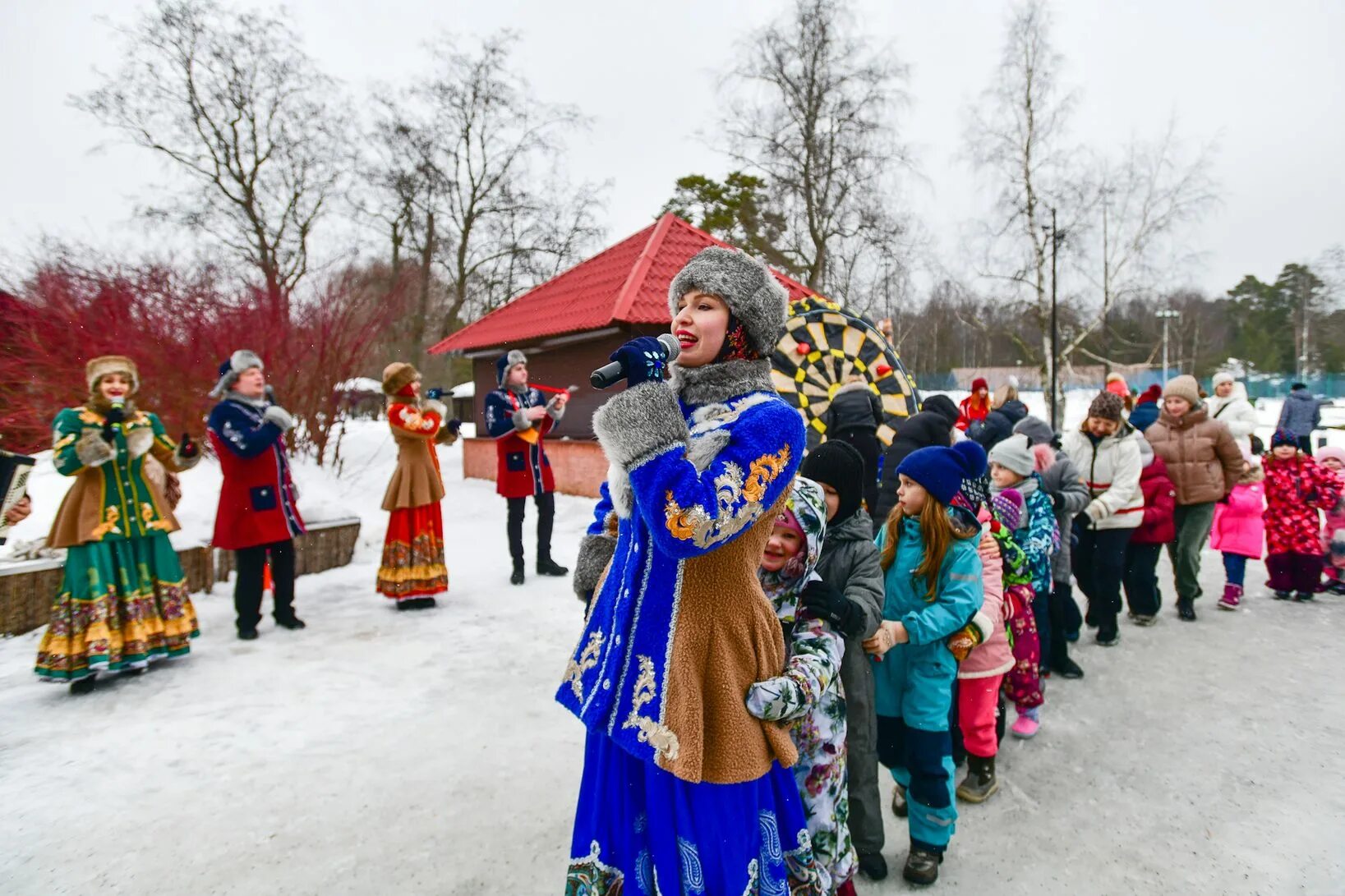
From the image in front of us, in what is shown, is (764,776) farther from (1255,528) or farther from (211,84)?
(211,84)

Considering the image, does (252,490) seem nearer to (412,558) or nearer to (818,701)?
(412,558)

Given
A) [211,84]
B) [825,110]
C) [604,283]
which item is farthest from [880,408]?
[211,84]

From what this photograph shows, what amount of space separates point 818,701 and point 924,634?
2.55ft

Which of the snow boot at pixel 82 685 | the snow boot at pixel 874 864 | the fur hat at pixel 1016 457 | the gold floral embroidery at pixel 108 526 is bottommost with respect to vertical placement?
the snow boot at pixel 874 864

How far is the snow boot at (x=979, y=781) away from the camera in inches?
120

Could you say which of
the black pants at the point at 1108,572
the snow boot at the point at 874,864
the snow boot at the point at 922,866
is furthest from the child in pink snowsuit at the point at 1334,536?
the snow boot at the point at 874,864

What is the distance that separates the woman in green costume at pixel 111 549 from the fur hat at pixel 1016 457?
4.93 meters

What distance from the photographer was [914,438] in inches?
177

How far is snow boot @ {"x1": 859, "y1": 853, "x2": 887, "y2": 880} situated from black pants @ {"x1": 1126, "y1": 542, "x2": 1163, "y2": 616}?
13.2ft

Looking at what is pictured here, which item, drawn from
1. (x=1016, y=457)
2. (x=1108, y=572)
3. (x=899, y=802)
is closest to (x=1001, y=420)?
(x=1108, y=572)

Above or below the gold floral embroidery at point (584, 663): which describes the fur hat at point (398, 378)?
above

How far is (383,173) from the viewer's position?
872 inches

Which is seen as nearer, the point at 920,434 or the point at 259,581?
the point at 920,434

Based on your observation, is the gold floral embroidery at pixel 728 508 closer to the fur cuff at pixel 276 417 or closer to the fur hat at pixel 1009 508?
the fur hat at pixel 1009 508
